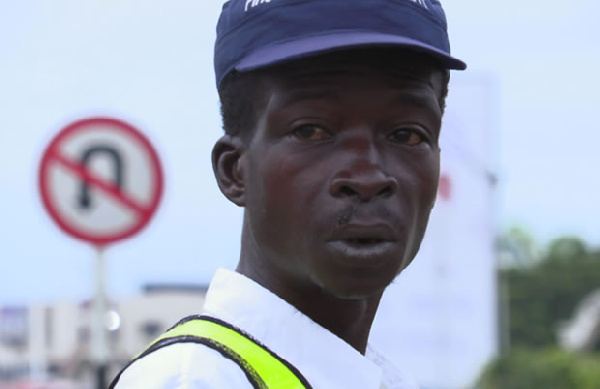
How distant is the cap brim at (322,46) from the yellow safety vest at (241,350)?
420 mm

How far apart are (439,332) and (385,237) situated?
13.6 metres

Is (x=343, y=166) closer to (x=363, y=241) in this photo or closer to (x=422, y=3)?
(x=363, y=241)

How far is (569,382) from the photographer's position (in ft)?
121

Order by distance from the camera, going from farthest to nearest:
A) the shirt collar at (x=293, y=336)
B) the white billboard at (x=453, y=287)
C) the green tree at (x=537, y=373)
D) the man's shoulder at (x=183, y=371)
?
the green tree at (x=537, y=373), the white billboard at (x=453, y=287), the shirt collar at (x=293, y=336), the man's shoulder at (x=183, y=371)


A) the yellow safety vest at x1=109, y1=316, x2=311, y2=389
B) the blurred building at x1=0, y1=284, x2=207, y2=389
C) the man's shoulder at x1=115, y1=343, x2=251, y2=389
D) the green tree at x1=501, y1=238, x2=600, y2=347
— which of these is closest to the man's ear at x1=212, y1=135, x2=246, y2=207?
the yellow safety vest at x1=109, y1=316, x2=311, y2=389

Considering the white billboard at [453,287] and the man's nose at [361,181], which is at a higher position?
the man's nose at [361,181]

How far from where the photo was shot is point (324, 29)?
2.38m

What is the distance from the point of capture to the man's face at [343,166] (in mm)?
2340

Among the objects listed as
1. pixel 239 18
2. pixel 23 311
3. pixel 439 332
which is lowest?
pixel 439 332

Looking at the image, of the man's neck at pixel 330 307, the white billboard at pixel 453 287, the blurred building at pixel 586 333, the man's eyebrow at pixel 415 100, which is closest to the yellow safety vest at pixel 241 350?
the man's neck at pixel 330 307

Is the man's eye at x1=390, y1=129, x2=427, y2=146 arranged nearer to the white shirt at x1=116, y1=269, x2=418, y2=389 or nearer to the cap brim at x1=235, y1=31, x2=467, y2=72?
the cap brim at x1=235, y1=31, x2=467, y2=72

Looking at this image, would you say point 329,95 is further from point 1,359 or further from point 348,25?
point 1,359

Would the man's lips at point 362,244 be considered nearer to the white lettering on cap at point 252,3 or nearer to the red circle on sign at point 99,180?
the white lettering on cap at point 252,3

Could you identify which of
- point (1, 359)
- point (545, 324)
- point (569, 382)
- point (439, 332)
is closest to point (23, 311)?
point (1, 359)
